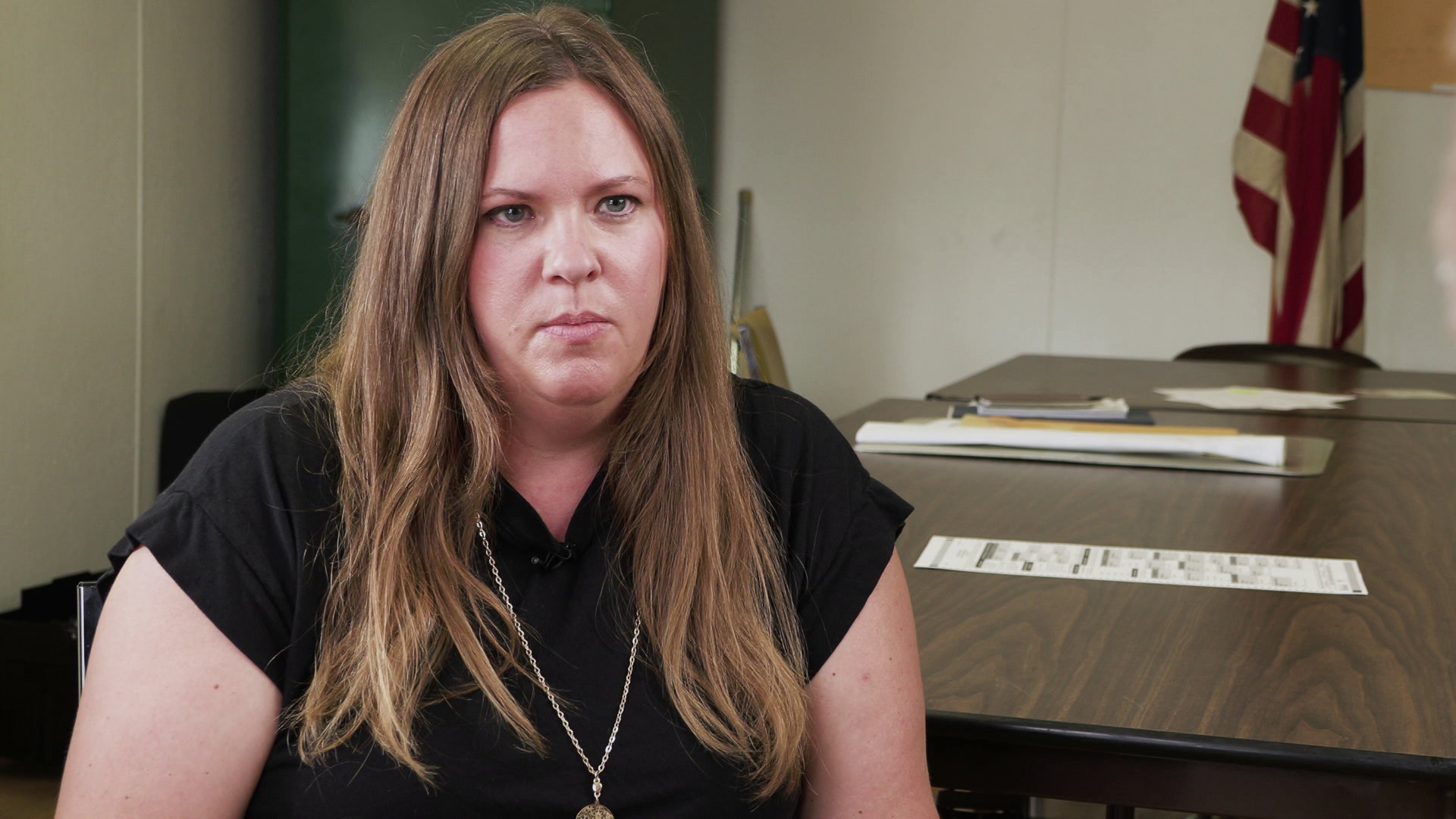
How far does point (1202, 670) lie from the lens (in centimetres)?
112

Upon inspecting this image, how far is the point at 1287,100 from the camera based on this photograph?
4391 mm

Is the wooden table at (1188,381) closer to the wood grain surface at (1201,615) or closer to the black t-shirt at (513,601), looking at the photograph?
the wood grain surface at (1201,615)

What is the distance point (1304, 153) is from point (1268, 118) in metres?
0.16

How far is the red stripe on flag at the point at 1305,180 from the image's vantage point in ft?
14.2

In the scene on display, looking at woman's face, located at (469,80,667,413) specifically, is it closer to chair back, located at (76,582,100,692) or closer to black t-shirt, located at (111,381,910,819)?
black t-shirt, located at (111,381,910,819)

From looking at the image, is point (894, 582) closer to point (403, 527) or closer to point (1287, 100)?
point (403, 527)

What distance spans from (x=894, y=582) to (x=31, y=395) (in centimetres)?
251

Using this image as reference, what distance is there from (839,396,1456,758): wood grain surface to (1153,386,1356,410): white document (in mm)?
706

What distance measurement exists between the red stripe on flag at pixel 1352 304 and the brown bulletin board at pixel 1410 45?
707 millimetres

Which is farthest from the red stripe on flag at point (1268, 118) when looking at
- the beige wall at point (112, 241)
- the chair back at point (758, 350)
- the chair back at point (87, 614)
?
the chair back at point (87, 614)

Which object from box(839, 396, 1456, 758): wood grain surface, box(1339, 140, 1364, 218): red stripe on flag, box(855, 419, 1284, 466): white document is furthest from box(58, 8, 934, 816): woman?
box(1339, 140, 1364, 218): red stripe on flag

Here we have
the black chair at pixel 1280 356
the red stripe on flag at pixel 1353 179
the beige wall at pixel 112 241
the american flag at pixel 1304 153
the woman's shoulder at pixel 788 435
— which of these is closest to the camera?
the woman's shoulder at pixel 788 435

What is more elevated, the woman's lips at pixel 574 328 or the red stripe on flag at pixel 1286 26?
the red stripe on flag at pixel 1286 26

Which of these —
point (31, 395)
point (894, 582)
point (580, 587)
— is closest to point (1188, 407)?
point (894, 582)
